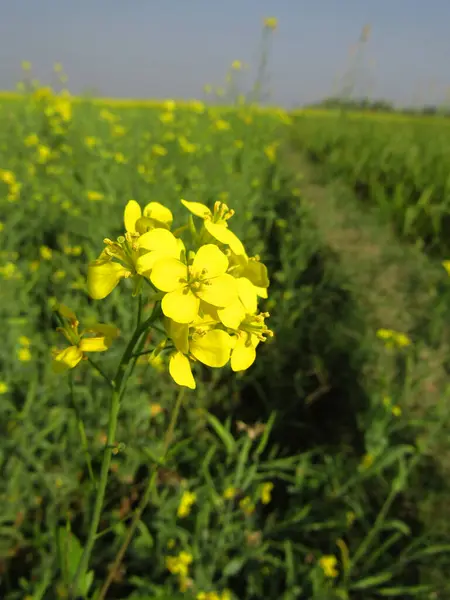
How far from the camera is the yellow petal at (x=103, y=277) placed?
80 centimetres

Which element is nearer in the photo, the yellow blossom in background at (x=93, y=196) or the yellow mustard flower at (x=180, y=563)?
the yellow mustard flower at (x=180, y=563)

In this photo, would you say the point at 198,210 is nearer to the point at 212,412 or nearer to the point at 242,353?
the point at 242,353

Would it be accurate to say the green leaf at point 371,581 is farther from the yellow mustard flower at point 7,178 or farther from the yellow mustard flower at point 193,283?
the yellow mustard flower at point 7,178

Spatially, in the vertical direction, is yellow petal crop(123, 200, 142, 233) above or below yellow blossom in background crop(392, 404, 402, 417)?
above

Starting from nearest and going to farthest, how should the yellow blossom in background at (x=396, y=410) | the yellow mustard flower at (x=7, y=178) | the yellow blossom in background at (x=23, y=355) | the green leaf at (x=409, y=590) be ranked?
the green leaf at (x=409, y=590) → the yellow blossom in background at (x=396, y=410) → the yellow blossom in background at (x=23, y=355) → the yellow mustard flower at (x=7, y=178)

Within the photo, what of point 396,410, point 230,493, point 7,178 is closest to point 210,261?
point 230,493

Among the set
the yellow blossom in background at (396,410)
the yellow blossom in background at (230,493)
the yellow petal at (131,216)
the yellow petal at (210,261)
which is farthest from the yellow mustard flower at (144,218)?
the yellow blossom in background at (396,410)

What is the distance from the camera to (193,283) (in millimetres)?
723

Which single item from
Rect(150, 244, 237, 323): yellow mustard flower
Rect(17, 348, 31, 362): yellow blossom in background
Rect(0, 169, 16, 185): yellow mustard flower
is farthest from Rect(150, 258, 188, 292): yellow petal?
Rect(0, 169, 16, 185): yellow mustard flower

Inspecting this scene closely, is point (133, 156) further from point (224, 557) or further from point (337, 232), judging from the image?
point (224, 557)

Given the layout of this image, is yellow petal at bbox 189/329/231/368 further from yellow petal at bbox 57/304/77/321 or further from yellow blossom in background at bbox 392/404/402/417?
yellow blossom in background at bbox 392/404/402/417

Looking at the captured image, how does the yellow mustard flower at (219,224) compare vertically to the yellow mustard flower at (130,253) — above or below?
above

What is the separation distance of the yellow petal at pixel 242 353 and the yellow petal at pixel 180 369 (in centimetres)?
7

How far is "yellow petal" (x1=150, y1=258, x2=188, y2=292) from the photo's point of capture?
733 mm
